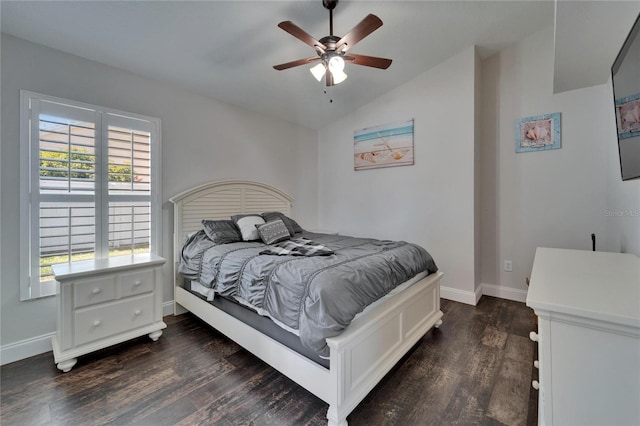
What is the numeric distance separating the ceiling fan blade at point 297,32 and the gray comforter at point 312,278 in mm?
1615

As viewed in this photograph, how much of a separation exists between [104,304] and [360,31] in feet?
9.33

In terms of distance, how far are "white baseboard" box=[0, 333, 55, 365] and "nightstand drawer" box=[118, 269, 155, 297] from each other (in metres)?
0.73

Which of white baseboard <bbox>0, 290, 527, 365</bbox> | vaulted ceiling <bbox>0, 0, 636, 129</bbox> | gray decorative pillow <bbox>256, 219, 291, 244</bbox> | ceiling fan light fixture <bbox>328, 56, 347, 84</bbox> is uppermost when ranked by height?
vaulted ceiling <bbox>0, 0, 636, 129</bbox>

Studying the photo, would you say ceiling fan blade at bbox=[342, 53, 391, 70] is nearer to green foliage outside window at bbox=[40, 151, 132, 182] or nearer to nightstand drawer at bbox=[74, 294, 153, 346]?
green foliage outside window at bbox=[40, 151, 132, 182]

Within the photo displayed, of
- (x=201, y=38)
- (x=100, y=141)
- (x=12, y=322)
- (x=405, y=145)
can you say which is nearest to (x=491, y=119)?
(x=405, y=145)

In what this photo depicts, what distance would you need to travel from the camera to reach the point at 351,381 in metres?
1.53

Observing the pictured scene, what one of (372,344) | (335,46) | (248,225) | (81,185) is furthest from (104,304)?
(335,46)

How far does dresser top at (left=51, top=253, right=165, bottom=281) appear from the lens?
2.00 metres

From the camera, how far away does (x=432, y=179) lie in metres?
3.50

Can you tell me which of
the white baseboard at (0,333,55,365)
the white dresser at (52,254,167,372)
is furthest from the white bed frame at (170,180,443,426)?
the white baseboard at (0,333,55,365)

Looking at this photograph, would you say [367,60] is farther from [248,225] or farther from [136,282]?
[136,282]

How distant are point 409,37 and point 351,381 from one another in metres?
3.21

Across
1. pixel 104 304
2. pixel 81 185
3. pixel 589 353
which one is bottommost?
pixel 104 304

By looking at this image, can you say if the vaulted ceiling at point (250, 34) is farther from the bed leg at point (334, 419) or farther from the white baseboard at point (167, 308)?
the bed leg at point (334, 419)
